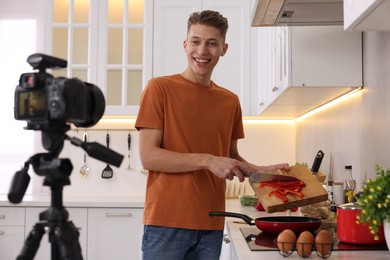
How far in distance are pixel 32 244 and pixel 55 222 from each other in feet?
0.18

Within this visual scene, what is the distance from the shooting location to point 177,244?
168 centimetres

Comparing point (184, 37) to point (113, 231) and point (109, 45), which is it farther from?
point (113, 231)

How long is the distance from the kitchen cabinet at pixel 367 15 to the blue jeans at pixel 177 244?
2.75 feet

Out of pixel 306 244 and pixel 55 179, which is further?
pixel 306 244

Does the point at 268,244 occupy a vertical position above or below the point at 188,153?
below

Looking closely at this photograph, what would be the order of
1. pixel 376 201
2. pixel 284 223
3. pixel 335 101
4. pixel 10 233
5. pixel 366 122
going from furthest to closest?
pixel 10 233
pixel 335 101
pixel 366 122
pixel 284 223
pixel 376 201

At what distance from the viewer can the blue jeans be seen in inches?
65.9

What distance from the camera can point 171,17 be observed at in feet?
11.6

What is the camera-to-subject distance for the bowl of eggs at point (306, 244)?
134 centimetres

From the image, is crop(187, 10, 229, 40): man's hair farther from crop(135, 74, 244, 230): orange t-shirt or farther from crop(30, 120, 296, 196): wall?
crop(30, 120, 296, 196): wall

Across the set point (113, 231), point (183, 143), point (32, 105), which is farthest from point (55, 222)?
point (113, 231)

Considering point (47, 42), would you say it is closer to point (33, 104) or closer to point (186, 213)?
point (186, 213)

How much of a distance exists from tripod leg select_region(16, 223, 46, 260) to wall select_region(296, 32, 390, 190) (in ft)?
4.26

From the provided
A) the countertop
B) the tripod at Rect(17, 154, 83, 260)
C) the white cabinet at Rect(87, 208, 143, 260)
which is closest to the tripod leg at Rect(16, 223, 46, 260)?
the tripod at Rect(17, 154, 83, 260)
